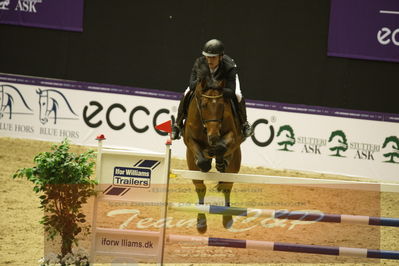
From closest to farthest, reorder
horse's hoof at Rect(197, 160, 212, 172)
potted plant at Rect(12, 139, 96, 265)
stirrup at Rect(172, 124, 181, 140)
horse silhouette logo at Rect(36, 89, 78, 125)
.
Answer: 1. potted plant at Rect(12, 139, 96, 265)
2. horse's hoof at Rect(197, 160, 212, 172)
3. stirrup at Rect(172, 124, 181, 140)
4. horse silhouette logo at Rect(36, 89, 78, 125)

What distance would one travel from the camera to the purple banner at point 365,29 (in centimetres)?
1164

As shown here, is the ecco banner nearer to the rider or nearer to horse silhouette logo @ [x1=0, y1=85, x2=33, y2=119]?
horse silhouette logo @ [x1=0, y1=85, x2=33, y2=119]

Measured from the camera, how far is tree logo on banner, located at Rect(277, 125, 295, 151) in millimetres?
11984

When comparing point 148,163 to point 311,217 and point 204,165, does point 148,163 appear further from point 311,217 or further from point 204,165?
point 311,217

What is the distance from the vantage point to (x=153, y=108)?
12445 mm

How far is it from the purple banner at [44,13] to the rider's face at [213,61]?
753 cm

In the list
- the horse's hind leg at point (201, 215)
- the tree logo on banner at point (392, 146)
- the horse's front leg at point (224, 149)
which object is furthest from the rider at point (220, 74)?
the tree logo on banner at point (392, 146)

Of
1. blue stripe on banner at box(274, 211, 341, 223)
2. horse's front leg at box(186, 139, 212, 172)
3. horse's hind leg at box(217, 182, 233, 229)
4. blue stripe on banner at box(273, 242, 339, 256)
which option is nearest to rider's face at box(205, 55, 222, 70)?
horse's front leg at box(186, 139, 212, 172)

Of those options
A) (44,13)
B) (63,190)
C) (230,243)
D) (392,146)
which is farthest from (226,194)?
(44,13)

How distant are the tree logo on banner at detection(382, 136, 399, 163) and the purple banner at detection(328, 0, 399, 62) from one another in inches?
62.5

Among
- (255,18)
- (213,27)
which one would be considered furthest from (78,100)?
(255,18)

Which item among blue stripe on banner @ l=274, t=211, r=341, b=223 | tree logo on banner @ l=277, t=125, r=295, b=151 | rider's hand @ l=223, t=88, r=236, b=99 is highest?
rider's hand @ l=223, t=88, r=236, b=99

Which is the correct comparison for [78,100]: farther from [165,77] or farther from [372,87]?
[372,87]

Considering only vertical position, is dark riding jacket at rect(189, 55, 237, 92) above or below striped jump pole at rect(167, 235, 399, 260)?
above
